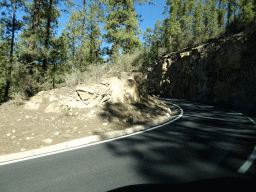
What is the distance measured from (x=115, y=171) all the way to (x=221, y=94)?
845 inches

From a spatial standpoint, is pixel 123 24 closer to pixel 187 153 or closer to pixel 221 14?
pixel 187 153

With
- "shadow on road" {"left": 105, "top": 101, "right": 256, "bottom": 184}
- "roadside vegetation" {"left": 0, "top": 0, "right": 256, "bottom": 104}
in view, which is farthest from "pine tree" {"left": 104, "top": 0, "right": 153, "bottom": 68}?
"shadow on road" {"left": 105, "top": 101, "right": 256, "bottom": 184}

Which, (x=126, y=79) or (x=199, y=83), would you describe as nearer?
(x=126, y=79)

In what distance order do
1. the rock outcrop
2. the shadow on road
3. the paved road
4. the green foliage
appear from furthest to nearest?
the rock outcrop < the green foliage < the shadow on road < the paved road

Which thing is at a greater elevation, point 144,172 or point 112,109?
point 112,109

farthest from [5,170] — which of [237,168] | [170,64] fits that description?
[170,64]

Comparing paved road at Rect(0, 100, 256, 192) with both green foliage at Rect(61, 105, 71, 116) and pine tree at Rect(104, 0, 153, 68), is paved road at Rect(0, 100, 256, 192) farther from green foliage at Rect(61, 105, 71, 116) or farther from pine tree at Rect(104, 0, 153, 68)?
pine tree at Rect(104, 0, 153, 68)

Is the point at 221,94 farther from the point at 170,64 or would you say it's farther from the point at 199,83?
the point at 170,64

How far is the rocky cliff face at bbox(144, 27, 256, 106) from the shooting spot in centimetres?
1905

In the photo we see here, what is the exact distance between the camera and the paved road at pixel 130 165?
3139 millimetres

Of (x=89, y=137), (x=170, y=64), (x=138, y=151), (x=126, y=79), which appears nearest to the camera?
(x=138, y=151)

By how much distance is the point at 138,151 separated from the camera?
15.3ft

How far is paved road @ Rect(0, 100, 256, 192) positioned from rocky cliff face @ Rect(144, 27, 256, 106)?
16.8 meters

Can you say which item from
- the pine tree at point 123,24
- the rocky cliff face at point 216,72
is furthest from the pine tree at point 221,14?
the pine tree at point 123,24
